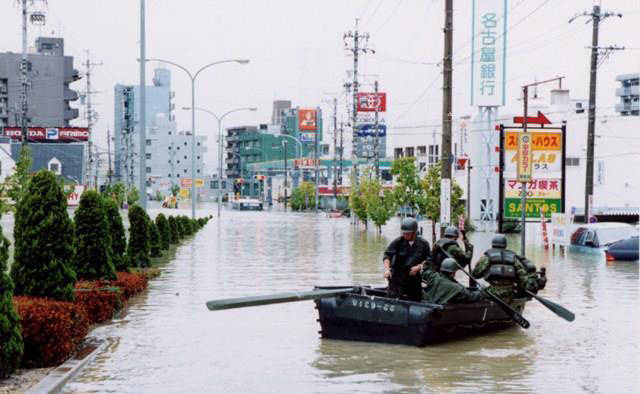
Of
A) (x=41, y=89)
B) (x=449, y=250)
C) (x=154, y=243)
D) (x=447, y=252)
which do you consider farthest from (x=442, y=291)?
(x=41, y=89)

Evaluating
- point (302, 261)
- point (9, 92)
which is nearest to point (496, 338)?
point (302, 261)

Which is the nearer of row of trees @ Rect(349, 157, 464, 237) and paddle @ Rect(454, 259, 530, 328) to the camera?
paddle @ Rect(454, 259, 530, 328)

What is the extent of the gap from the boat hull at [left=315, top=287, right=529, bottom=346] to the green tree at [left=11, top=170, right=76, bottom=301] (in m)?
3.77

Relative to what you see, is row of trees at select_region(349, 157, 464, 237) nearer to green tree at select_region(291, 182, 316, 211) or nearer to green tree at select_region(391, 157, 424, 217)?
green tree at select_region(391, 157, 424, 217)

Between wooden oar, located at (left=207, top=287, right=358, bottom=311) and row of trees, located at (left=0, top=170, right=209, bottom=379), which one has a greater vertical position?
row of trees, located at (left=0, top=170, right=209, bottom=379)

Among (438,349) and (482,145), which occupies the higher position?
(482,145)

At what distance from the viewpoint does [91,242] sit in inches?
704

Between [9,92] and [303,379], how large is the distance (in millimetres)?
126619

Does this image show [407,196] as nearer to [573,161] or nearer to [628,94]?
[573,161]

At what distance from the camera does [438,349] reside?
14.5m

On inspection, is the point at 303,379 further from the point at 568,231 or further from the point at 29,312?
the point at 568,231

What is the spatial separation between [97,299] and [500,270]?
6.64 metres

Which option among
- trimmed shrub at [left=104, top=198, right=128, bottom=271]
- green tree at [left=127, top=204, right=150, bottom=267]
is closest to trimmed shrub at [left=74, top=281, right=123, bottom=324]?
trimmed shrub at [left=104, top=198, right=128, bottom=271]

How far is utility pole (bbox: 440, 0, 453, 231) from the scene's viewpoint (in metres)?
27.6
